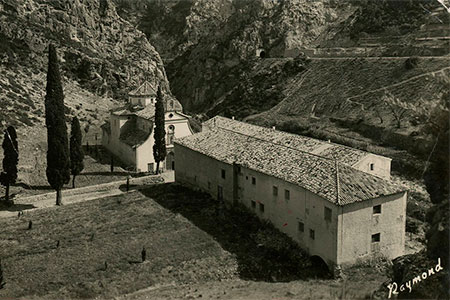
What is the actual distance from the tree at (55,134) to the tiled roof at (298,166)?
10721mm

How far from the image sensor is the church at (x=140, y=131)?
50.7 metres

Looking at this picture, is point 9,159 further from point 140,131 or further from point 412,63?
point 412,63

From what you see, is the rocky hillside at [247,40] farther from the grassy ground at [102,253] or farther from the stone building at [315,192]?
the grassy ground at [102,253]

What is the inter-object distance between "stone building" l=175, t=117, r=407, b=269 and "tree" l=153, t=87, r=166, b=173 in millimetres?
6944

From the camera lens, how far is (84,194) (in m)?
43.8

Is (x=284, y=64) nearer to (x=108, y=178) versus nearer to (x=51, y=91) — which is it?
(x=108, y=178)

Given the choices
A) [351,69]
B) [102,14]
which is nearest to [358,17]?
[351,69]

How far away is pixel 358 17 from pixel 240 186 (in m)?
72.1

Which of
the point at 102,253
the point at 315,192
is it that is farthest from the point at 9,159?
the point at 315,192

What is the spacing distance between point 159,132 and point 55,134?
1113cm

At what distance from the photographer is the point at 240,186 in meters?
37.4

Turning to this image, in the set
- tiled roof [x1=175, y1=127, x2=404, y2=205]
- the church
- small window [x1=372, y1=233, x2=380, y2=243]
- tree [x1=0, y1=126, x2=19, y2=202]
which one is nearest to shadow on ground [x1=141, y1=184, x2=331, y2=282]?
small window [x1=372, y1=233, x2=380, y2=243]

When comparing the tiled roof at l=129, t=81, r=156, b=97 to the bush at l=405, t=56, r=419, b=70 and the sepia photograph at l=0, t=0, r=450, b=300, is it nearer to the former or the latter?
the sepia photograph at l=0, t=0, r=450, b=300

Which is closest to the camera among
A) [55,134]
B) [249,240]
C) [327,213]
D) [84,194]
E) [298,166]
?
[327,213]
